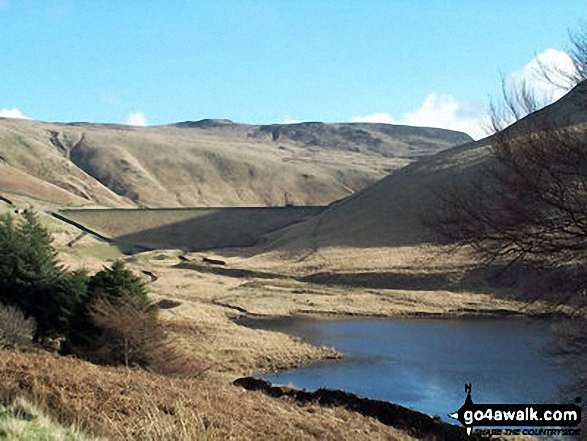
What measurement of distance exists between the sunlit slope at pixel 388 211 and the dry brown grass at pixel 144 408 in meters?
73.9

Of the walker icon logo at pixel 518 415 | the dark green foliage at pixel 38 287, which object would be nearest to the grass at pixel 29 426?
the walker icon logo at pixel 518 415

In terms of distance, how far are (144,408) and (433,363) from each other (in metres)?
30.5

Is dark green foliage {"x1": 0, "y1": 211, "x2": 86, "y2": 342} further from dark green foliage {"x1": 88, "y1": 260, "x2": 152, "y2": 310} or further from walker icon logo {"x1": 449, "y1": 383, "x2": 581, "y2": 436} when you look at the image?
walker icon logo {"x1": 449, "y1": 383, "x2": 581, "y2": 436}

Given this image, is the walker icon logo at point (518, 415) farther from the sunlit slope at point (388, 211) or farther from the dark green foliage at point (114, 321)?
the sunlit slope at point (388, 211)

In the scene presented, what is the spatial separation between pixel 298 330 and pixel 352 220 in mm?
59309

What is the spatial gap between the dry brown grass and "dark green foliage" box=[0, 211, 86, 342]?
20.4 metres

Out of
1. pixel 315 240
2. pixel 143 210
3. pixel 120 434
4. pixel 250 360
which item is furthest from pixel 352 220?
pixel 120 434

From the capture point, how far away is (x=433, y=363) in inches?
1502

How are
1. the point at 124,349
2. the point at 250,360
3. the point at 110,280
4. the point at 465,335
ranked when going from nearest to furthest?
1. the point at 124,349
2. the point at 110,280
3. the point at 250,360
4. the point at 465,335

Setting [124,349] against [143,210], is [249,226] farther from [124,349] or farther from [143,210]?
[124,349]

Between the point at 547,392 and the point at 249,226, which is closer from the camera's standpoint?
the point at 547,392

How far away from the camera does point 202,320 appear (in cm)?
5166

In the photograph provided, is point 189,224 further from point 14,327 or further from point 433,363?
point 14,327

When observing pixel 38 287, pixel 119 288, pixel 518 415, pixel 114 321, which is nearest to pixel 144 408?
pixel 518 415
